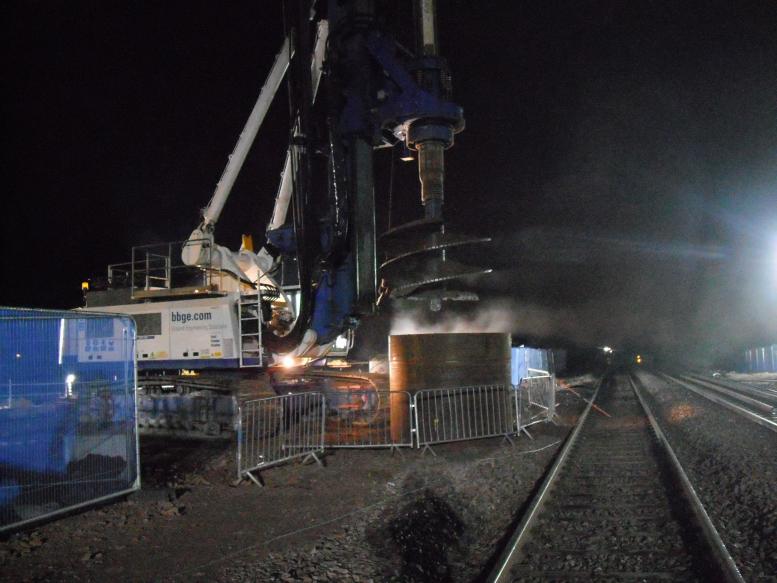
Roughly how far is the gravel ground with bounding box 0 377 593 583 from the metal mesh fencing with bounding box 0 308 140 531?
0.41m

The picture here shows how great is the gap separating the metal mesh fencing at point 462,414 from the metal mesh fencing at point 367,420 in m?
0.26

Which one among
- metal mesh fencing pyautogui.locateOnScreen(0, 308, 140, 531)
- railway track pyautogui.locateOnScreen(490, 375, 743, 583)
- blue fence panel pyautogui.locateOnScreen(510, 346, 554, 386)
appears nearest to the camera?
railway track pyautogui.locateOnScreen(490, 375, 743, 583)

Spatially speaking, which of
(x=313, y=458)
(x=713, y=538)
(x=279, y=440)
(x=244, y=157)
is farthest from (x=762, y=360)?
(x=713, y=538)

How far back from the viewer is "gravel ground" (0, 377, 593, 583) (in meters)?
5.70

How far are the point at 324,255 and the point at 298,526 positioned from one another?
5556 mm

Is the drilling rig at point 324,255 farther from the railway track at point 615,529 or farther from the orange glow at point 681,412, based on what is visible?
the orange glow at point 681,412

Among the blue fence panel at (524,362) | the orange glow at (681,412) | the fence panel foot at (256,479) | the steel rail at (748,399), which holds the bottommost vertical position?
the orange glow at (681,412)

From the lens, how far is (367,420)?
13.3 meters

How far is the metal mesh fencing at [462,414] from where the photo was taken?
1109 cm

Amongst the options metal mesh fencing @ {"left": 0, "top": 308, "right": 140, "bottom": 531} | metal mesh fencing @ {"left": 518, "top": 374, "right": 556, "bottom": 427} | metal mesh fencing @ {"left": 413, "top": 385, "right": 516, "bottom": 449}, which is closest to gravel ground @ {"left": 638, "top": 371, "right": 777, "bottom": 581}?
metal mesh fencing @ {"left": 518, "top": 374, "right": 556, "bottom": 427}

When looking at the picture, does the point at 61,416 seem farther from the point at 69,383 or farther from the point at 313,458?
the point at 313,458

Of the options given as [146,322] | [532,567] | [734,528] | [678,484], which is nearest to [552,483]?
[678,484]

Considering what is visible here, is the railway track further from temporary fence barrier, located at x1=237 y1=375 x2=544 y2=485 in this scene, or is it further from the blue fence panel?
the blue fence panel

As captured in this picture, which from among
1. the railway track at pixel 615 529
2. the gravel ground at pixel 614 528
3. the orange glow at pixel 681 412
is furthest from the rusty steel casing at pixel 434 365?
the orange glow at pixel 681 412
